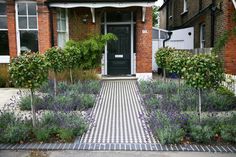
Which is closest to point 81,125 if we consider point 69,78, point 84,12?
point 69,78

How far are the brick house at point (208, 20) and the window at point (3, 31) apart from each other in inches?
350

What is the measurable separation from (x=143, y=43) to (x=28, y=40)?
203 inches

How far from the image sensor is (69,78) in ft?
40.0

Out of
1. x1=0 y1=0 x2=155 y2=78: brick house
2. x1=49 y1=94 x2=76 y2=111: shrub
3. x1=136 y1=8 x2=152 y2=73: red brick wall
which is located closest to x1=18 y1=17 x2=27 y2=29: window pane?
x1=0 y1=0 x2=155 y2=78: brick house

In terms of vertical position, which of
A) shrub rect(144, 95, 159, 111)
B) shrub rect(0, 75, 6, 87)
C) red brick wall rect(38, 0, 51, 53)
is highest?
red brick wall rect(38, 0, 51, 53)

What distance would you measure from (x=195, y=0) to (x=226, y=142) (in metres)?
12.4

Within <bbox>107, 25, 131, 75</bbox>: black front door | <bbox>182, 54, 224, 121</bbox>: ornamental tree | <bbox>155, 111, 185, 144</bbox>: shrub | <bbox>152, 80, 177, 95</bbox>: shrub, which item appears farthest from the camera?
<bbox>107, 25, 131, 75</bbox>: black front door

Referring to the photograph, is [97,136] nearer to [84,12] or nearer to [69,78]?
[69,78]

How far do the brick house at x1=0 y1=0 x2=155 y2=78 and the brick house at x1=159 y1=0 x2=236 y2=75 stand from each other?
2.66m

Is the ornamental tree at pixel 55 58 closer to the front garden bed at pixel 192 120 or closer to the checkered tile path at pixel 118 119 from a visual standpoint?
the checkered tile path at pixel 118 119

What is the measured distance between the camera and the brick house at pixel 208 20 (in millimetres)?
10836

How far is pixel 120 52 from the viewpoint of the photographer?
1438 cm

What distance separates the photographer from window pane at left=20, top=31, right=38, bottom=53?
42.2ft

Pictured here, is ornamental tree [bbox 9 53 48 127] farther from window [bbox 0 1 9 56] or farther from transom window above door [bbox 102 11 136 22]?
transom window above door [bbox 102 11 136 22]
